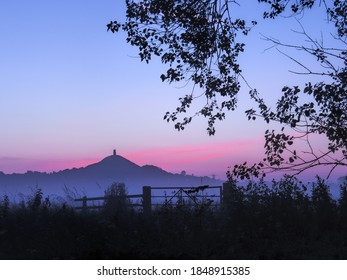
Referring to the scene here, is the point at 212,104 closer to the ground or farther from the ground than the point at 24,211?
farther from the ground

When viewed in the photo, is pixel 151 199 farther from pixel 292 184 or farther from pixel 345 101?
pixel 345 101

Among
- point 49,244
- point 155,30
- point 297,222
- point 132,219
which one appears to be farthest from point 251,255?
point 155,30

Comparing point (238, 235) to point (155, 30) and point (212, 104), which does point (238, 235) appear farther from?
point (155, 30)

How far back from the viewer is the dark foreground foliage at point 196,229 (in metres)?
9.64

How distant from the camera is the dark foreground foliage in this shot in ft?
31.6

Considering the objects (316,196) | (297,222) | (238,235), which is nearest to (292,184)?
(316,196)

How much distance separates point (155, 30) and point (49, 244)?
5325 millimetres

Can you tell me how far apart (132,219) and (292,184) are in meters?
4.45

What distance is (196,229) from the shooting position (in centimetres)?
1077

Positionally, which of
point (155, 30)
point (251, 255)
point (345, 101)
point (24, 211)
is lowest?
point (251, 255)

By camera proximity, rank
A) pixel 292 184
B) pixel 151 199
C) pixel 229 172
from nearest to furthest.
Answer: pixel 229 172, pixel 292 184, pixel 151 199

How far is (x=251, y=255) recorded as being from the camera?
9.55 meters
